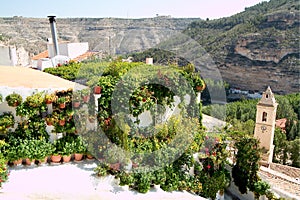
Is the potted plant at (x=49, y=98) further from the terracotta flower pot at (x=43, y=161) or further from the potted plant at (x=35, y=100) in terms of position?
the terracotta flower pot at (x=43, y=161)

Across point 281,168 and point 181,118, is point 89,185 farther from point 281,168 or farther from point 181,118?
point 281,168

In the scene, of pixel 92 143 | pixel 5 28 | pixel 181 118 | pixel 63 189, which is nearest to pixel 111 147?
pixel 92 143

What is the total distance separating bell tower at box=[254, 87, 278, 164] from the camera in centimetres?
1511

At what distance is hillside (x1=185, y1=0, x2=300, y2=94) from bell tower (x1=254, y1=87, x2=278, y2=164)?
38178mm

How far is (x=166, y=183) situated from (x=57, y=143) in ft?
8.77

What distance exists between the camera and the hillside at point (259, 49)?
53.6 meters

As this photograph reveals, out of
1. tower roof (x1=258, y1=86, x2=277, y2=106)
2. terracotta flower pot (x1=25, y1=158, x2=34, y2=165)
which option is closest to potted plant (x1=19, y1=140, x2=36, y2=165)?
terracotta flower pot (x1=25, y1=158, x2=34, y2=165)

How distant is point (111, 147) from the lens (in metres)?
6.35

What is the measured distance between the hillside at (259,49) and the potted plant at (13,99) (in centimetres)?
4909

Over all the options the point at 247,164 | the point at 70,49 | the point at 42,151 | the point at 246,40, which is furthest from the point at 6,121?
the point at 246,40

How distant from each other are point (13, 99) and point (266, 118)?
A: 13.6 m

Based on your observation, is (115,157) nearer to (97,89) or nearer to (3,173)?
(97,89)

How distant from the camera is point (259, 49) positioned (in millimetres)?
56844

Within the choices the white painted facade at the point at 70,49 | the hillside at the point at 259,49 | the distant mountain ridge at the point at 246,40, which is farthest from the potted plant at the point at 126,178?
the hillside at the point at 259,49
